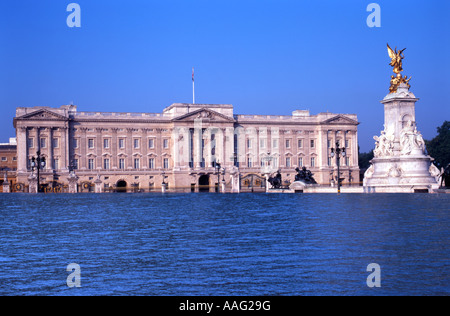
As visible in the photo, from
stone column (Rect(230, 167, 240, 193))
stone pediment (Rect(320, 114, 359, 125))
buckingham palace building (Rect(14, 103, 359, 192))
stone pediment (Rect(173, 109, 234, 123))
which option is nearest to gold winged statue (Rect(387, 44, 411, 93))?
stone column (Rect(230, 167, 240, 193))

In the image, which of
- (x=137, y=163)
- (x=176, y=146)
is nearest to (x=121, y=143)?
(x=137, y=163)

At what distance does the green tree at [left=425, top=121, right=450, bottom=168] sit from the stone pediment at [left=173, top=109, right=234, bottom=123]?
137ft

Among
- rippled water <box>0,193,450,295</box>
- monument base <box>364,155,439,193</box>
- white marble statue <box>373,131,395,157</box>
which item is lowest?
rippled water <box>0,193,450,295</box>

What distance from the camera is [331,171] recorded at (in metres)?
121

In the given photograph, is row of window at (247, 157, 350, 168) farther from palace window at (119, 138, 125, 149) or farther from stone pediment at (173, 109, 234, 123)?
palace window at (119, 138, 125, 149)

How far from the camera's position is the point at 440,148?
392 ft

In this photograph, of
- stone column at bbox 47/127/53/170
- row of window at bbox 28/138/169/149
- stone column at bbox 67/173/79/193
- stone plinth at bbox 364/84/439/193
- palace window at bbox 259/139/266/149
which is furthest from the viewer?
palace window at bbox 259/139/266/149

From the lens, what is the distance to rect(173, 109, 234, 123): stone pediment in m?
112

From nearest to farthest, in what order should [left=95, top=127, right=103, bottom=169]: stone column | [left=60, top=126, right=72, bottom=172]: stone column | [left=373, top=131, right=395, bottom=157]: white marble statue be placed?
[left=373, top=131, right=395, bottom=157]: white marble statue < [left=60, top=126, right=72, bottom=172]: stone column < [left=95, top=127, right=103, bottom=169]: stone column

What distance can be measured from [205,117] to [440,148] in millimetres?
47925

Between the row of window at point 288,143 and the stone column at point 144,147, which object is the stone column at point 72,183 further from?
the row of window at point 288,143

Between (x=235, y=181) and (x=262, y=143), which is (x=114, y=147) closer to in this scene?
(x=262, y=143)

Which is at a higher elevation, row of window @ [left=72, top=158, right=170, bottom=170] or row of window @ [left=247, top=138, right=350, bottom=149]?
row of window @ [left=247, top=138, right=350, bottom=149]
